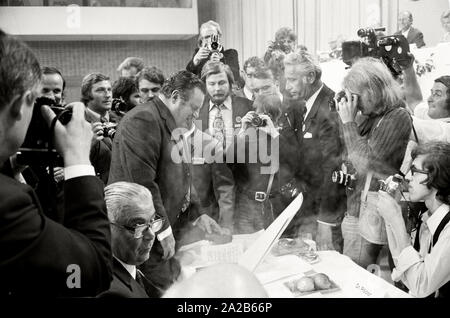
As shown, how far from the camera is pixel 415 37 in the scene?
4.22ft

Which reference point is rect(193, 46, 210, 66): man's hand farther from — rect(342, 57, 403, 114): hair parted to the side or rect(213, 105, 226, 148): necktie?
rect(342, 57, 403, 114): hair parted to the side

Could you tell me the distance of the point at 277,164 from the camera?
4.09 ft

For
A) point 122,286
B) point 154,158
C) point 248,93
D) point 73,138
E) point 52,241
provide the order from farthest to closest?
point 248,93 < point 154,158 < point 122,286 < point 73,138 < point 52,241

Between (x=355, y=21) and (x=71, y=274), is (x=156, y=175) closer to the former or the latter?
(x=71, y=274)

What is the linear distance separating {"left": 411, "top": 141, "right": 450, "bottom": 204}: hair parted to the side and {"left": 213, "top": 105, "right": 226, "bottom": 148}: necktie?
1.85ft

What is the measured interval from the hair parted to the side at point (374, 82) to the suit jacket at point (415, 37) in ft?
0.33

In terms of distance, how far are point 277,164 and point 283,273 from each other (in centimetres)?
30

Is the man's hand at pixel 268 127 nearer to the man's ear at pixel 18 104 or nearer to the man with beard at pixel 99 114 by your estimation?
the man with beard at pixel 99 114

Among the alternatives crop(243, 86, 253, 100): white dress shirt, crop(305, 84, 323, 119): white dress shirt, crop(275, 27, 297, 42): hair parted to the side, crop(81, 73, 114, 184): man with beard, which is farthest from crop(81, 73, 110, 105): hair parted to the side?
crop(305, 84, 323, 119): white dress shirt

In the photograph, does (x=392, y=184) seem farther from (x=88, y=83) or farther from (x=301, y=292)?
(x=88, y=83)

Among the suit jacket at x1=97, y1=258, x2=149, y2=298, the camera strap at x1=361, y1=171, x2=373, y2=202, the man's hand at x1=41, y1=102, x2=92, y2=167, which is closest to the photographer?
the man's hand at x1=41, y1=102, x2=92, y2=167

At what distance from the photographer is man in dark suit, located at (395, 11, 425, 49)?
1270mm

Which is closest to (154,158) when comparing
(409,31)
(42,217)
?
(42,217)

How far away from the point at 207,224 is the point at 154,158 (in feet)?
0.77
